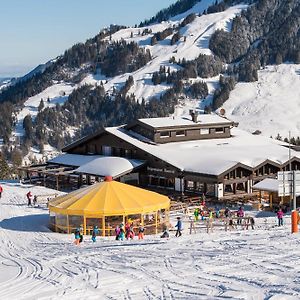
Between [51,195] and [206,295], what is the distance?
28.3 m

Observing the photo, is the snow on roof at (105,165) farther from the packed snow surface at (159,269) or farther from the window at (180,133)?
the packed snow surface at (159,269)

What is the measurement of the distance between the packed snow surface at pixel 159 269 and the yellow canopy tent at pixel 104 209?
4.08 meters

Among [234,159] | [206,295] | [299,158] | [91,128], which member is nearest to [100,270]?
[206,295]

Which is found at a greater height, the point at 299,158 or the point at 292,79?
the point at 292,79

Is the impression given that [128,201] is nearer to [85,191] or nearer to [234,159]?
[85,191]

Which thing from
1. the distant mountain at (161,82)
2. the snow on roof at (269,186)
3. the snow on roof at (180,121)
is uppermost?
the distant mountain at (161,82)

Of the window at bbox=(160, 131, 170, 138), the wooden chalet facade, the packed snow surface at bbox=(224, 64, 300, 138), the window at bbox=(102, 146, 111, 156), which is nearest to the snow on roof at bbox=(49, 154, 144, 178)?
the wooden chalet facade

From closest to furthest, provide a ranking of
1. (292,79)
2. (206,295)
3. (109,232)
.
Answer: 1. (206,295)
2. (109,232)
3. (292,79)

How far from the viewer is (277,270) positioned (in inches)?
610

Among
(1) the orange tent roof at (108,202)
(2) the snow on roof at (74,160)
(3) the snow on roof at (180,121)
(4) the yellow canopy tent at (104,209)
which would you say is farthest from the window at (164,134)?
(4) the yellow canopy tent at (104,209)

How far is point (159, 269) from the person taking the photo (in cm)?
1677

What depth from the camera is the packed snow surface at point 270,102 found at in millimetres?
126625

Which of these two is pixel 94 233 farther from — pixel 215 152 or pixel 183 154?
pixel 215 152

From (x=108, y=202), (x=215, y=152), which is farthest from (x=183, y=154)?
(x=108, y=202)
